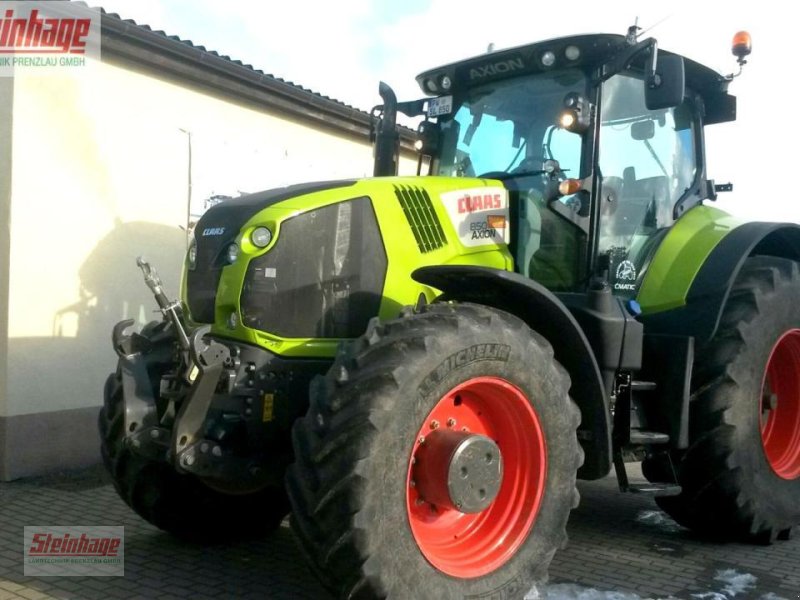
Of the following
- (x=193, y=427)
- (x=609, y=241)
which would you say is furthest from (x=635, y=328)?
(x=193, y=427)

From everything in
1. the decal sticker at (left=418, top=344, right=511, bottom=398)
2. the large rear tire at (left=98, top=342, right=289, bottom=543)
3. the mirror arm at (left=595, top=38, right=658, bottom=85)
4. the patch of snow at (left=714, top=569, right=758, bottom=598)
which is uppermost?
the mirror arm at (left=595, top=38, right=658, bottom=85)

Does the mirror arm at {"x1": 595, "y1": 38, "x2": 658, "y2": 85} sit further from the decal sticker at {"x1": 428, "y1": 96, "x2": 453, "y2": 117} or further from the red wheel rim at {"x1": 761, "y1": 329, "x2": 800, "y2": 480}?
the red wheel rim at {"x1": 761, "y1": 329, "x2": 800, "y2": 480}

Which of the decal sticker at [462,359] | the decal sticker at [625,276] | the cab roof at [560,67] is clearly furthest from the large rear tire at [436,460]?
the cab roof at [560,67]

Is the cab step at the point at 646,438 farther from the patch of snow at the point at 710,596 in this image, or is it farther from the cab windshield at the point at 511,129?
the cab windshield at the point at 511,129

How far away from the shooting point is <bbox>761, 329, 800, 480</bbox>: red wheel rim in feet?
18.5

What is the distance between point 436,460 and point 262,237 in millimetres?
1352

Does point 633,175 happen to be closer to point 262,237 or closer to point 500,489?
point 500,489

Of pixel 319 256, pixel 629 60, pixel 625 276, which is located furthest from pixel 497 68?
pixel 319 256

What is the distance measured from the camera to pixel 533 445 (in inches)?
157

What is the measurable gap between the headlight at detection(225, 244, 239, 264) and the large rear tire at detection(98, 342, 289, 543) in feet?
3.06

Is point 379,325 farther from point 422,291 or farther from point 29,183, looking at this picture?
point 29,183

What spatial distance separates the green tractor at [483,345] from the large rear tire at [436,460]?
11 mm

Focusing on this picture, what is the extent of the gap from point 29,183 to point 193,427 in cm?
348

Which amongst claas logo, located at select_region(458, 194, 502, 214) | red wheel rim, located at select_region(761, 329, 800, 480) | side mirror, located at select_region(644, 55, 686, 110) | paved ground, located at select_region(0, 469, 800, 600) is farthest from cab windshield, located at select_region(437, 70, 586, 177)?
paved ground, located at select_region(0, 469, 800, 600)
